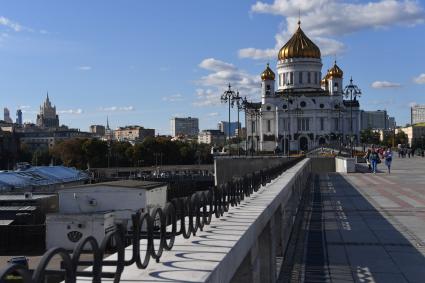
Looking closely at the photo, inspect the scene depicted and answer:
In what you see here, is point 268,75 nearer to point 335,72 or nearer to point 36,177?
point 335,72

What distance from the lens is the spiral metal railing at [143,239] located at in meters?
2.96

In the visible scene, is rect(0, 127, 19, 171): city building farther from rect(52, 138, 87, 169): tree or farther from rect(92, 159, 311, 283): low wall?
rect(92, 159, 311, 283): low wall

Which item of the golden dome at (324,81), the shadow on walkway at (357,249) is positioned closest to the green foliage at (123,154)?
the golden dome at (324,81)

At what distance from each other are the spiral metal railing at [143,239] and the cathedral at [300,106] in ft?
322

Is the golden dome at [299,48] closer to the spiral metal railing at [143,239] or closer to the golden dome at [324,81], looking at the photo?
the golden dome at [324,81]

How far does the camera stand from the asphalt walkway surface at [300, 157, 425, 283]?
9328 millimetres

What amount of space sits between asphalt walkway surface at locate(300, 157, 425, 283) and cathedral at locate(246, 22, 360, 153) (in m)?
86.3

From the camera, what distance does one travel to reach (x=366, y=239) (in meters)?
12.1

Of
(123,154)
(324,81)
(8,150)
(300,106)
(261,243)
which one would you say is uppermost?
(324,81)

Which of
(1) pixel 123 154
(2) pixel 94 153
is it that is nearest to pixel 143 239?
(2) pixel 94 153

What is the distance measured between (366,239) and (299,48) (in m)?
96.1

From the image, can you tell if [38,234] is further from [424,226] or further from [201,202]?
[201,202]

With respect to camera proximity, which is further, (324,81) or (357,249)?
(324,81)

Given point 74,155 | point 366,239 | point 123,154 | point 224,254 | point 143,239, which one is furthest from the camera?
point 123,154
